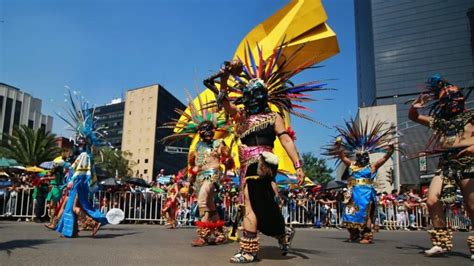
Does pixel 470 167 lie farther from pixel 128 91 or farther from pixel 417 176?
pixel 128 91

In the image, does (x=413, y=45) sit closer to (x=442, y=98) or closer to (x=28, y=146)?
(x=28, y=146)

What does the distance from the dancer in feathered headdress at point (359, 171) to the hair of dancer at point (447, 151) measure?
7.49 feet

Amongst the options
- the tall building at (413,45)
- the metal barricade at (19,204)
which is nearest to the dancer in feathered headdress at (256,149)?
the metal barricade at (19,204)

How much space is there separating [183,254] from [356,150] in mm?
5234

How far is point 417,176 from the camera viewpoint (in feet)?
183

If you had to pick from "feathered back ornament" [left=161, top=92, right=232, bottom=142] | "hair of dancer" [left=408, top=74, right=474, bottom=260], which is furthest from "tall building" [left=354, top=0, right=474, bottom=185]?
"hair of dancer" [left=408, top=74, right=474, bottom=260]

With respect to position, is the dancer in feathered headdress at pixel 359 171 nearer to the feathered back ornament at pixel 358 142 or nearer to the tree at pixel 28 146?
the feathered back ornament at pixel 358 142

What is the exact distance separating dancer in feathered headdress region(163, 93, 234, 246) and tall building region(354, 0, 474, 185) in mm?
71293

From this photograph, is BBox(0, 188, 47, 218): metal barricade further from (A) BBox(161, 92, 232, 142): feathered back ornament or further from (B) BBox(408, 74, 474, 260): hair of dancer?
(B) BBox(408, 74, 474, 260): hair of dancer

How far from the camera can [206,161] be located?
23.6 feet

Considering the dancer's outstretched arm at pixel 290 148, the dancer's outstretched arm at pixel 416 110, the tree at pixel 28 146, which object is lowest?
the dancer's outstretched arm at pixel 290 148

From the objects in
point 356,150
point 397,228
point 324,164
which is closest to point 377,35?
point 324,164

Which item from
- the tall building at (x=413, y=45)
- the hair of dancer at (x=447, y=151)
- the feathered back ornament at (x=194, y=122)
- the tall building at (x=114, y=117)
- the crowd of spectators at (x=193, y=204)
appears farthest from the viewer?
the tall building at (x=114, y=117)

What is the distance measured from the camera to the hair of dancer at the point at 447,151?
201 inches
